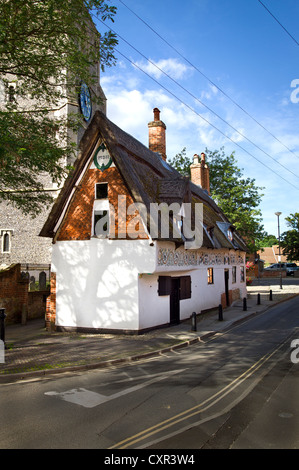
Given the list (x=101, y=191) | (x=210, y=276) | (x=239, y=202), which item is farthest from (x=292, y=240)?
(x=101, y=191)

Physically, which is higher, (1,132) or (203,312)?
(1,132)

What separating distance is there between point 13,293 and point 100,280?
4830mm

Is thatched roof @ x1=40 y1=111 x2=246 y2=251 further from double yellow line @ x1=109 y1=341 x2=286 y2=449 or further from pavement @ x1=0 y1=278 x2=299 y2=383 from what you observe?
double yellow line @ x1=109 y1=341 x2=286 y2=449

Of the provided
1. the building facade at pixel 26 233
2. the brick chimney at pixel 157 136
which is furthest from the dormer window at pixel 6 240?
the brick chimney at pixel 157 136

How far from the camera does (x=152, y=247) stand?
42.7 feet

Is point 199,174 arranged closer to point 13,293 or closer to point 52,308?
point 52,308

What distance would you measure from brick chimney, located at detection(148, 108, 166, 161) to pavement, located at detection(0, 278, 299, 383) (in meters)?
12.9

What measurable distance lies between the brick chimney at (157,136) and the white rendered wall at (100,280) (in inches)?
464

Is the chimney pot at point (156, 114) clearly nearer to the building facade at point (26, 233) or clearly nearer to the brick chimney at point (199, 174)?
the building facade at point (26, 233)

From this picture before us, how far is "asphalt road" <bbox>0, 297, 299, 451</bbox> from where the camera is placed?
476cm
